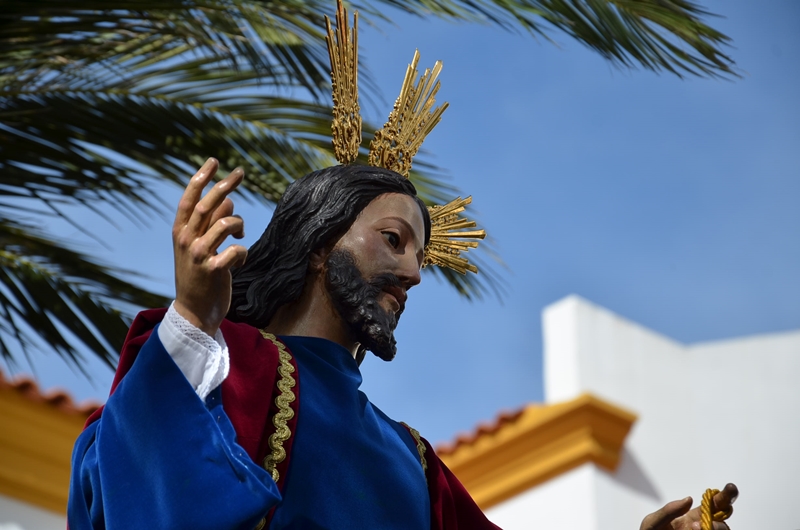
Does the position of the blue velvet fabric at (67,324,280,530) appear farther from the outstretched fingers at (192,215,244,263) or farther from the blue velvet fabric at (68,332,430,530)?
the outstretched fingers at (192,215,244,263)

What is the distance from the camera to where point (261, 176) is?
495 centimetres

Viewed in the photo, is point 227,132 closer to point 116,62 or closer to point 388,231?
point 116,62

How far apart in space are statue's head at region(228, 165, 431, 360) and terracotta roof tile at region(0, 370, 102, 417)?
10.5 feet

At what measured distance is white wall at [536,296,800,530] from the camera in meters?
8.35

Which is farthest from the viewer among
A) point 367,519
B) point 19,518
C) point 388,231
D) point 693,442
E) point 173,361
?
point 693,442

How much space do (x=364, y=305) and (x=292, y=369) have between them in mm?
229

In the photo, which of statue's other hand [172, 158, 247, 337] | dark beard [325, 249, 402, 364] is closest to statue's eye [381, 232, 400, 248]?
dark beard [325, 249, 402, 364]

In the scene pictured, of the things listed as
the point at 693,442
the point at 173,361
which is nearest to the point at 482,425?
the point at 693,442

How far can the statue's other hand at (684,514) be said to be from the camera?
3059 mm

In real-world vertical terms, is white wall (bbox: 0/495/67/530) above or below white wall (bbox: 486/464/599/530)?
below

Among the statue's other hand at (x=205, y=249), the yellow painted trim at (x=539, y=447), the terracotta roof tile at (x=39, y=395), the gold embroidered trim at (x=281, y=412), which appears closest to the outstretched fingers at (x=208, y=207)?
the statue's other hand at (x=205, y=249)

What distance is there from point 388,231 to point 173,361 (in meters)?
0.79

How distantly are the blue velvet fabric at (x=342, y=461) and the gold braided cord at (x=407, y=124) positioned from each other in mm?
626

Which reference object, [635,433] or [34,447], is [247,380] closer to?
[34,447]
